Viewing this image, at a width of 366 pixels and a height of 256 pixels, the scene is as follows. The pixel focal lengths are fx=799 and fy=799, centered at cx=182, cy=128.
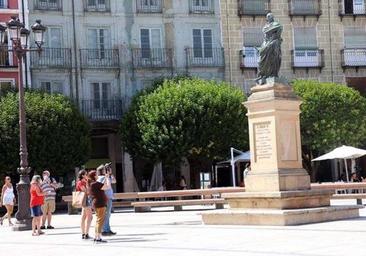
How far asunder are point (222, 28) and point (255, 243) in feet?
106

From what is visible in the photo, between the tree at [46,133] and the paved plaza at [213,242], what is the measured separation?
17.1 metres

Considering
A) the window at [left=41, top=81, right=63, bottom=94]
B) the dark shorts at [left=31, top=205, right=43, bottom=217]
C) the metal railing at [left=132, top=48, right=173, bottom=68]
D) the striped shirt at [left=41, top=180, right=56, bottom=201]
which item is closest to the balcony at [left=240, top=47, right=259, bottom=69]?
the metal railing at [left=132, top=48, right=173, bottom=68]

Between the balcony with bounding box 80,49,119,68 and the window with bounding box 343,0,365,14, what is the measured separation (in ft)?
45.6

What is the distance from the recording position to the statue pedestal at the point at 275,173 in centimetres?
1838

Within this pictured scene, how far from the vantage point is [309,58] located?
46344mm

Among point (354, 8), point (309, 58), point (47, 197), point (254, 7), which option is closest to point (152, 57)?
point (254, 7)

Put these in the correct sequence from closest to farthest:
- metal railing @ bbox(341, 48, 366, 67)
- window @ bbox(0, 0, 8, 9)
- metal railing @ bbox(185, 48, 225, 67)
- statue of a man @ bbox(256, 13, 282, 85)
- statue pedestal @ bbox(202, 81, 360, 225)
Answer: statue pedestal @ bbox(202, 81, 360, 225)
statue of a man @ bbox(256, 13, 282, 85)
window @ bbox(0, 0, 8, 9)
metal railing @ bbox(185, 48, 225, 67)
metal railing @ bbox(341, 48, 366, 67)

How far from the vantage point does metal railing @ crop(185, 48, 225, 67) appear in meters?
45.0

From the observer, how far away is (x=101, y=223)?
16.4m

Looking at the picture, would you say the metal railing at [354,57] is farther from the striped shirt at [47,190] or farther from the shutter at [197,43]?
the striped shirt at [47,190]

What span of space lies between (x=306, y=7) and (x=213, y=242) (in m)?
33.3

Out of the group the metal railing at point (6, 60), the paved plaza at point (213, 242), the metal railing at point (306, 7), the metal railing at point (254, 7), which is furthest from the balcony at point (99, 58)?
the paved plaza at point (213, 242)

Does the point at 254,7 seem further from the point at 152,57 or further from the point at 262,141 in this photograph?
the point at 262,141

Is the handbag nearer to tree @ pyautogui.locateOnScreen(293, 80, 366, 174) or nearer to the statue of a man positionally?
the statue of a man
